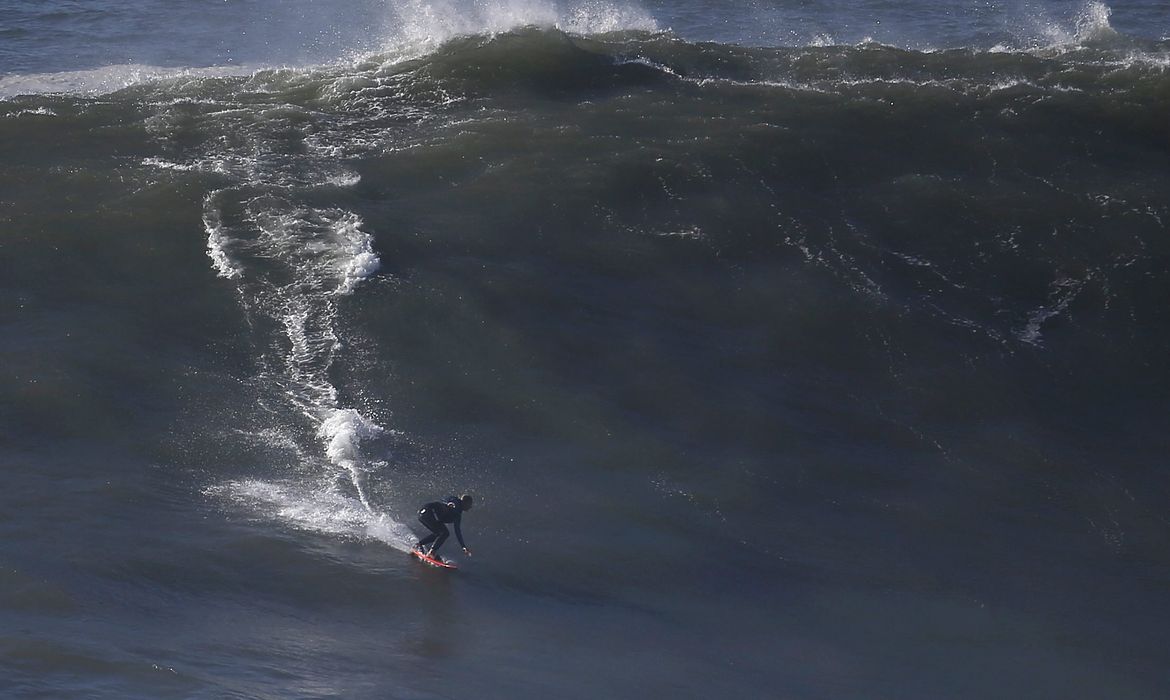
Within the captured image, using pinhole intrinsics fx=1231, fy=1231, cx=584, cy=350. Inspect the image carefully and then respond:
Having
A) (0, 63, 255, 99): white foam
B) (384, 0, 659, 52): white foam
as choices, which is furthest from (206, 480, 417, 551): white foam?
(384, 0, 659, 52): white foam

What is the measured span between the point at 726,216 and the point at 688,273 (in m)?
2.15

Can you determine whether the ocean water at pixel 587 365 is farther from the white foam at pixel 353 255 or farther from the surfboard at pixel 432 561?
the surfboard at pixel 432 561

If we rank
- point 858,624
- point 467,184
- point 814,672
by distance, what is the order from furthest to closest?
point 467,184 → point 858,624 → point 814,672

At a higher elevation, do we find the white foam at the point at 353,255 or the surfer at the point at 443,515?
the white foam at the point at 353,255

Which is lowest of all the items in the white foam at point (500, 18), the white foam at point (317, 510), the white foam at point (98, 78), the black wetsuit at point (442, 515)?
the white foam at point (317, 510)

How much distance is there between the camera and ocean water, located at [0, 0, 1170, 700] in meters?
17.0

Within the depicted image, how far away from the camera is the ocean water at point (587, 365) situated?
55.9 ft

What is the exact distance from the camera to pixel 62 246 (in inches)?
977

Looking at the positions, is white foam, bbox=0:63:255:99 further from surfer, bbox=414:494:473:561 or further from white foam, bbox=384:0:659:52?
surfer, bbox=414:494:473:561

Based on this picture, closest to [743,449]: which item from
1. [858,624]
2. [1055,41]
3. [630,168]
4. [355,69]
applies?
[858,624]

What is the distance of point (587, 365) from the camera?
22688 mm

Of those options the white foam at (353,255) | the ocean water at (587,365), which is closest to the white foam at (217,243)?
the ocean water at (587,365)

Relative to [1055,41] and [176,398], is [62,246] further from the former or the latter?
[1055,41]

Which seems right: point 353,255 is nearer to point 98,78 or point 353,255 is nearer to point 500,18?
point 500,18
